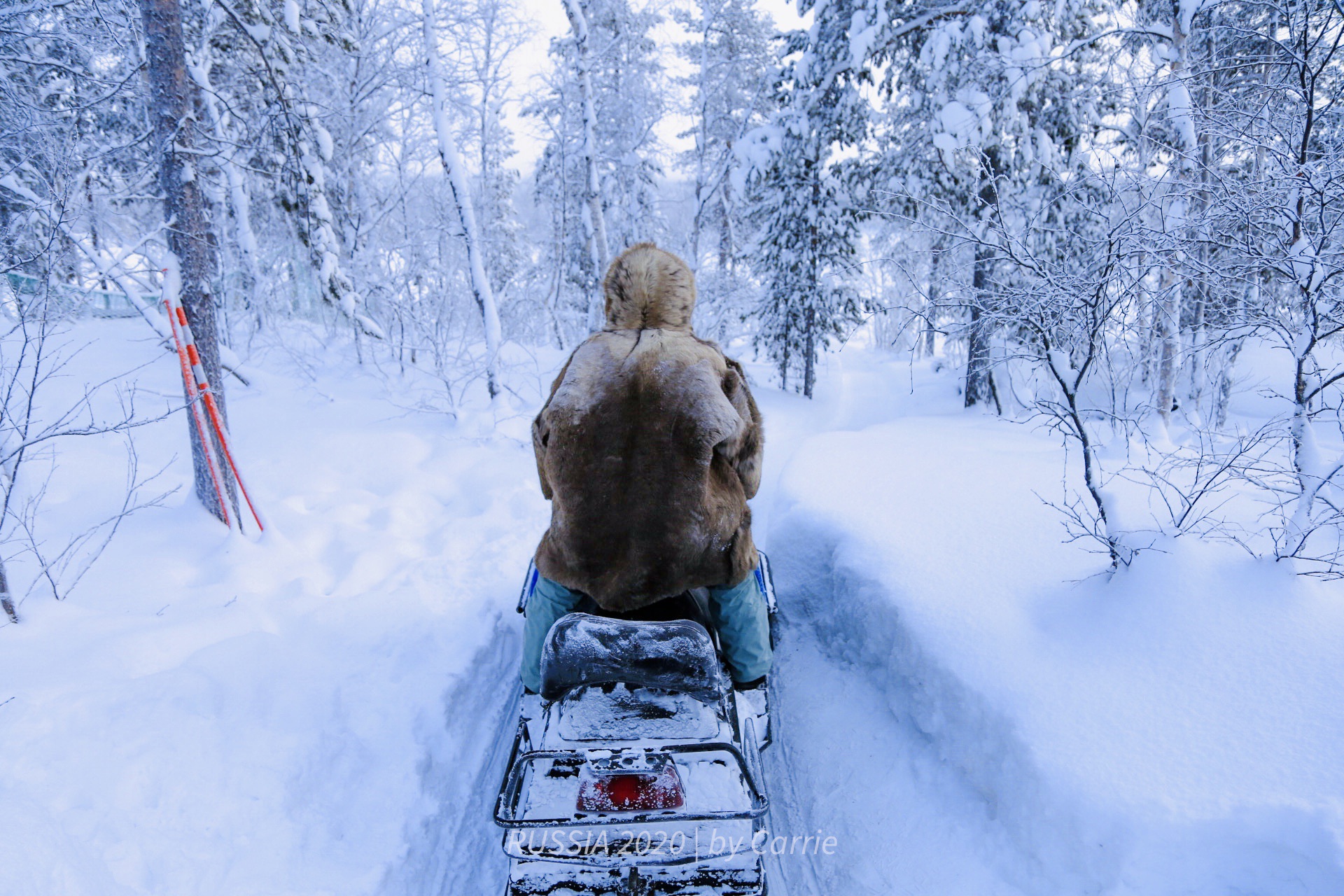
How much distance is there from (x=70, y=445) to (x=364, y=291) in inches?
196

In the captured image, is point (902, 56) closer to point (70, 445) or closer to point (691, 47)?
point (691, 47)

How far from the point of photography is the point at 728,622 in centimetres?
272

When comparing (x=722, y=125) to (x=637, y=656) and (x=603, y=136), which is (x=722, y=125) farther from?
(x=637, y=656)

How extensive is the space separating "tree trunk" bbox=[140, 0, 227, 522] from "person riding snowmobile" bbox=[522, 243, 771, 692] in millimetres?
3892

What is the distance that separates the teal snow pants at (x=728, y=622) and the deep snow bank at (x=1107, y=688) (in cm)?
91

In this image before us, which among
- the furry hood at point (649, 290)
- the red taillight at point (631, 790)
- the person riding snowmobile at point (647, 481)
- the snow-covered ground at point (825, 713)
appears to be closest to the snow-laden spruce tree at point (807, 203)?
the snow-covered ground at point (825, 713)

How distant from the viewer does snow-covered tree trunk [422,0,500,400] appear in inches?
307

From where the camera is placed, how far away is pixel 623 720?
2.18 meters

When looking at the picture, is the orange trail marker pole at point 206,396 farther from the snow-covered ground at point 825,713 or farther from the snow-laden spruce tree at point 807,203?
the snow-laden spruce tree at point 807,203

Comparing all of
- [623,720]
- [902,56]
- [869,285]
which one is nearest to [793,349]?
[869,285]

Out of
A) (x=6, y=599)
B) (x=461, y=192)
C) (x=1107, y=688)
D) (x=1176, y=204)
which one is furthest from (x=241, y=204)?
(x=1107, y=688)

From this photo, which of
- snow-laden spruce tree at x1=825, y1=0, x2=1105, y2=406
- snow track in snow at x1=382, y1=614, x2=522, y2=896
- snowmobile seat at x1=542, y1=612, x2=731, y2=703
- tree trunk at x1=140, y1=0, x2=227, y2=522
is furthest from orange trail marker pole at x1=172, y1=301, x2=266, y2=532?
snow-laden spruce tree at x1=825, y1=0, x2=1105, y2=406

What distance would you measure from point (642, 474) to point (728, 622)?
874 millimetres

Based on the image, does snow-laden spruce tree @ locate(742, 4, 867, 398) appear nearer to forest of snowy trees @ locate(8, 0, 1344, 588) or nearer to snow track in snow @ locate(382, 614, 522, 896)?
forest of snowy trees @ locate(8, 0, 1344, 588)
